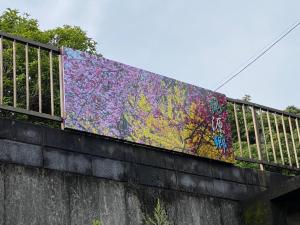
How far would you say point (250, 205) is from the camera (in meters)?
7.87

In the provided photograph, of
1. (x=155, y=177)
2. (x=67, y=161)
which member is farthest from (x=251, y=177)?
(x=67, y=161)

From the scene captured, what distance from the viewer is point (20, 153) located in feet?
19.6

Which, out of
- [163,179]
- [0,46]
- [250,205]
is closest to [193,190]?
[163,179]

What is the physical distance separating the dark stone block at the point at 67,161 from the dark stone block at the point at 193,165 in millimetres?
1350

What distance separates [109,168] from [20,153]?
108 centimetres

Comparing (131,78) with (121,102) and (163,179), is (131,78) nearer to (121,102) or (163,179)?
(121,102)

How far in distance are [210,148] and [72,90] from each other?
84.4 inches

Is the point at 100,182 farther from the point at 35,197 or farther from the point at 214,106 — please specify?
the point at 214,106

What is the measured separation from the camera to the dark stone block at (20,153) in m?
5.86

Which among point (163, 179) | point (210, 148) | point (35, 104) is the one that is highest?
point (35, 104)

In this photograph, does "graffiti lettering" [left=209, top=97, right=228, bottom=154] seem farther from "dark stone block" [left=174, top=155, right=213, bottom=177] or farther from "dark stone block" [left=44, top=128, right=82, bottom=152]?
"dark stone block" [left=44, top=128, right=82, bottom=152]

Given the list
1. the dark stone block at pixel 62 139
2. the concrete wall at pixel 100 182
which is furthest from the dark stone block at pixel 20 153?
the dark stone block at pixel 62 139

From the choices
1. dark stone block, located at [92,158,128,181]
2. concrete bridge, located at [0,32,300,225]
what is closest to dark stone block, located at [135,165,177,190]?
concrete bridge, located at [0,32,300,225]

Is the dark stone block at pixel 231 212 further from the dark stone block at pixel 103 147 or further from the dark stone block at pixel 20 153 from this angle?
the dark stone block at pixel 20 153
